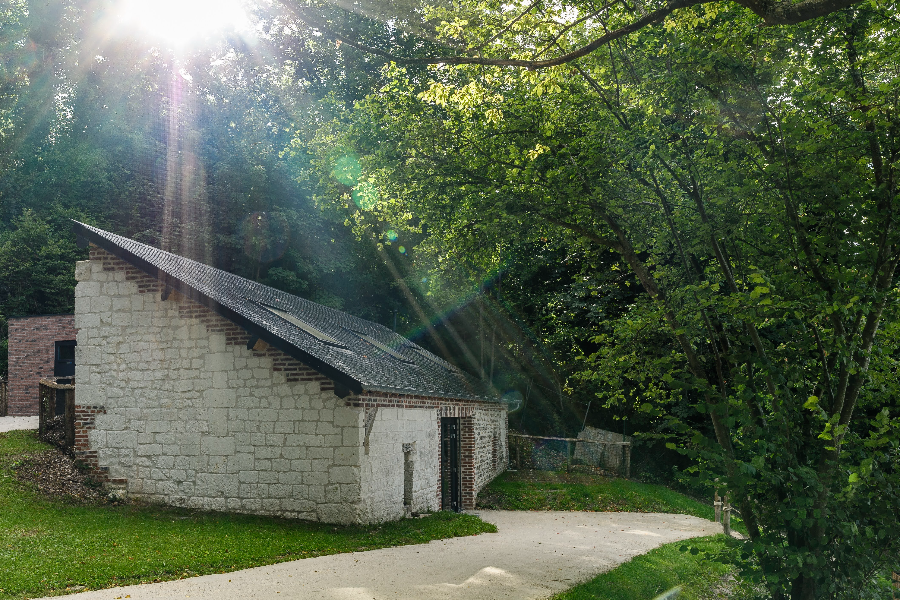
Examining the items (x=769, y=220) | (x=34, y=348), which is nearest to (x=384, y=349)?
(x=769, y=220)

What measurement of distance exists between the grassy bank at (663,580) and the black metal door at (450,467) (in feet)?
18.7

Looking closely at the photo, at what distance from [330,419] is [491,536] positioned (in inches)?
139

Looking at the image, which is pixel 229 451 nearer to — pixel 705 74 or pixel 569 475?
pixel 705 74

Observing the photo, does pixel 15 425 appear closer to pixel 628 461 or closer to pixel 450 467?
pixel 450 467

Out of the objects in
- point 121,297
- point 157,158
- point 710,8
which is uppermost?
point 157,158

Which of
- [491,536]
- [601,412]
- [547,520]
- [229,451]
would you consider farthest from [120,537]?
[601,412]

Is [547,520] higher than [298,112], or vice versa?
[298,112]

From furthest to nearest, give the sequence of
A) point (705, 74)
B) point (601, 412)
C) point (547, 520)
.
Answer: point (601, 412) → point (547, 520) → point (705, 74)

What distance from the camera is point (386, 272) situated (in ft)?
112

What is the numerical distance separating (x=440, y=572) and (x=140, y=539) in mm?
4176

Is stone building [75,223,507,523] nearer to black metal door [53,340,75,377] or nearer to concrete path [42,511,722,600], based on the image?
concrete path [42,511,722,600]

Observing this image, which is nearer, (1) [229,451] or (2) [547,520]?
(1) [229,451]

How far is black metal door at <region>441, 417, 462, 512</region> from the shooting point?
55.4ft

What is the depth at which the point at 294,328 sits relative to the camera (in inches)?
550
